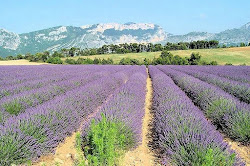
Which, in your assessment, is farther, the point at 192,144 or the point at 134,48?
the point at 134,48

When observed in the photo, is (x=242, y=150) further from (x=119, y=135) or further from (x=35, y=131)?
(x=35, y=131)

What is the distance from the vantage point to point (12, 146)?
260 cm

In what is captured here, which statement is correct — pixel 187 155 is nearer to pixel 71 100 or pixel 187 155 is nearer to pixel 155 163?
pixel 155 163

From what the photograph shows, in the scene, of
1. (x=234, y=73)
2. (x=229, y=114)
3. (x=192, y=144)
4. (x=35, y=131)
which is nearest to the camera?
(x=192, y=144)

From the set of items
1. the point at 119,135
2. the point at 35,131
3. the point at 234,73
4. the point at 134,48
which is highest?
the point at 134,48

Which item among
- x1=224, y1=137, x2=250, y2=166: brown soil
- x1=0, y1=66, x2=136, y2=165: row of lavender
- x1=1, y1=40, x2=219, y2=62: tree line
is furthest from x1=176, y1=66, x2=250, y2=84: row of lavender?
x1=1, y1=40, x2=219, y2=62: tree line

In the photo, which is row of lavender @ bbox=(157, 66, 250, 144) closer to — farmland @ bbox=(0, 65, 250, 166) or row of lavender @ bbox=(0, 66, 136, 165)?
farmland @ bbox=(0, 65, 250, 166)

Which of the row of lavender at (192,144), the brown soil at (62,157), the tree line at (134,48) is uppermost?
the tree line at (134,48)

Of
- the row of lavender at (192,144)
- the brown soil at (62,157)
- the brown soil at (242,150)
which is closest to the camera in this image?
the row of lavender at (192,144)

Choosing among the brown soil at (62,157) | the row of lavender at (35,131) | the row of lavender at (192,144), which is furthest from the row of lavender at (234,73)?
the brown soil at (62,157)

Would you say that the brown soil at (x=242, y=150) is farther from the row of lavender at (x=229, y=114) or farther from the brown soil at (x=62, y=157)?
the brown soil at (x=62, y=157)

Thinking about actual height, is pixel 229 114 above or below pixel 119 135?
below

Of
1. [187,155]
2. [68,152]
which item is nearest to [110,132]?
[187,155]

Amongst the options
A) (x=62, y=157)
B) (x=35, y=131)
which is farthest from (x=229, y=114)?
(x=35, y=131)
